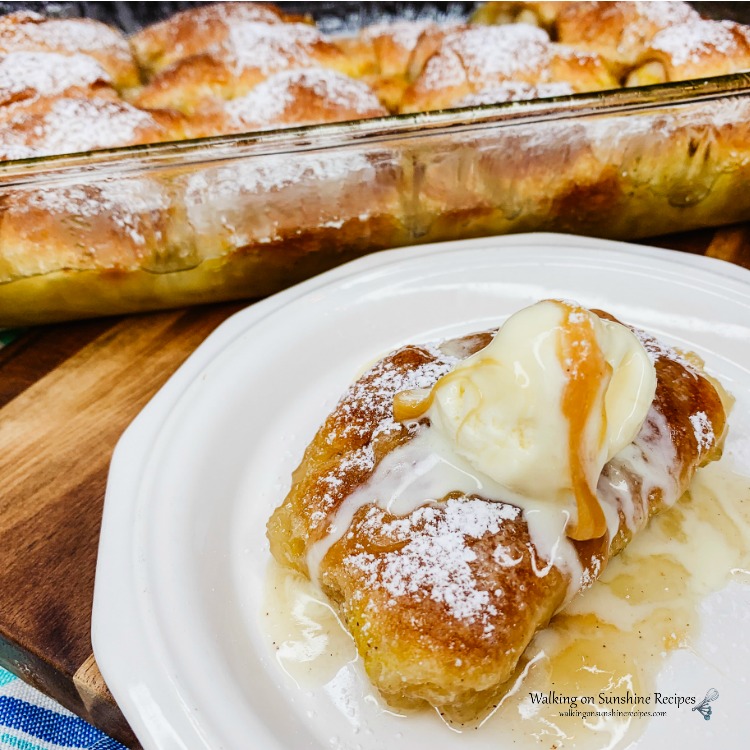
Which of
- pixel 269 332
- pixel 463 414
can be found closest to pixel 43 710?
pixel 269 332

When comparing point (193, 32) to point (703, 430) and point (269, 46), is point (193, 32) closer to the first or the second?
point (269, 46)

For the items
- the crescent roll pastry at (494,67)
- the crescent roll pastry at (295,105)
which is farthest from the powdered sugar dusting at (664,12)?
the crescent roll pastry at (295,105)

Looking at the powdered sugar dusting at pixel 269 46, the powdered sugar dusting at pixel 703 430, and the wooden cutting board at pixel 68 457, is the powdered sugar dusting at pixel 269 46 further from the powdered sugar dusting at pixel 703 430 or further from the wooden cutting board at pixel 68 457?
the powdered sugar dusting at pixel 703 430

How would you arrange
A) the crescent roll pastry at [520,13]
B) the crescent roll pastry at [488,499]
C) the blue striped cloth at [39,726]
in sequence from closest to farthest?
the crescent roll pastry at [488,499]
the blue striped cloth at [39,726]
the crescent roll pastry at [520,13]

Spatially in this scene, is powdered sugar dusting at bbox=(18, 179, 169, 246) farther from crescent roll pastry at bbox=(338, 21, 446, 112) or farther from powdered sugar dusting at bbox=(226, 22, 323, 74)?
crescent roll pastry at bbox=(338, 21, 446, 112)

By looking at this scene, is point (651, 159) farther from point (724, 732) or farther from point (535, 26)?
point (724, 732)

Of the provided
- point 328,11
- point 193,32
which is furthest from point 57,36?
point 328,11
